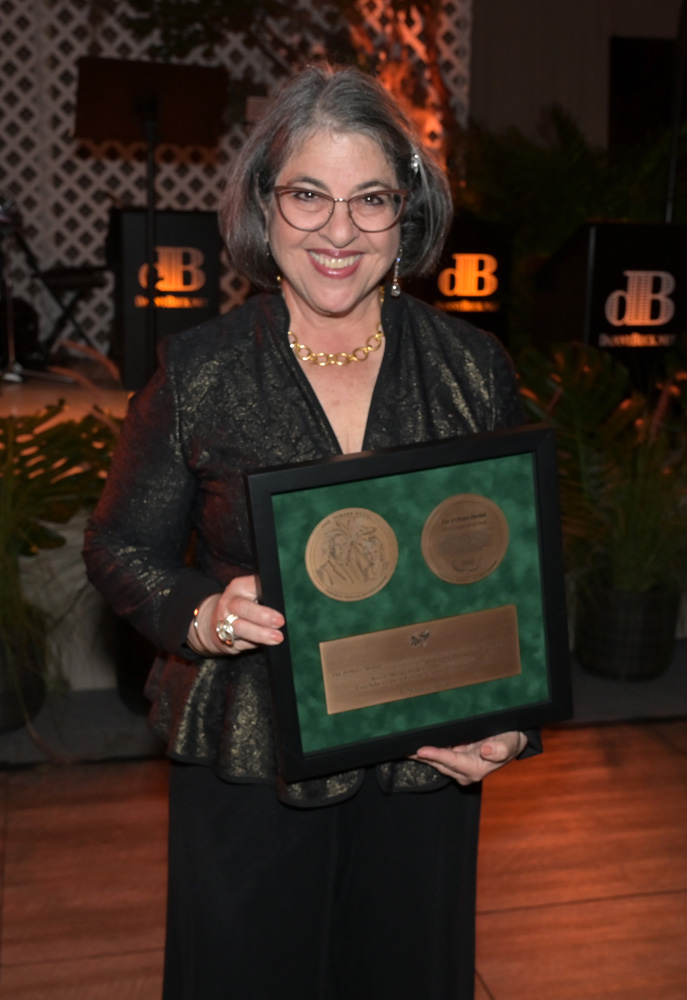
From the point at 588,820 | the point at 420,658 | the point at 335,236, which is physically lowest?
the point at 588,820

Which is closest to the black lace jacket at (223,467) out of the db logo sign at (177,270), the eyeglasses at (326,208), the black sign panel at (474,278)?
the eyeglasses at (326,208)

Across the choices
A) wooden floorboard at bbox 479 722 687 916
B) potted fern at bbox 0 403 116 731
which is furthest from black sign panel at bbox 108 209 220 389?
wooden floorboard at bbox 479 722 687 916

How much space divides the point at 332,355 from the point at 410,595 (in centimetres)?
37

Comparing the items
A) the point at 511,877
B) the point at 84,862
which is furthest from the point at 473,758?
the point at 84,862

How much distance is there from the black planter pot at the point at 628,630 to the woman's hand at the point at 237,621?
247 cm

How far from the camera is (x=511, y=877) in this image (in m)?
2.54

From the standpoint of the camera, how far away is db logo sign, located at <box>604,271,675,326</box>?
562 centimetres

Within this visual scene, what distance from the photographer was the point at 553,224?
7.26 meters

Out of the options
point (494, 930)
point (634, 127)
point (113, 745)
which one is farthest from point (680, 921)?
point (634, 127)

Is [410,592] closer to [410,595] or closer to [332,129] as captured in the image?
[410,595]

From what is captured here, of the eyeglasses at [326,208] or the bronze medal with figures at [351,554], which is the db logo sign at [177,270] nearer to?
the eyeglasses at [326,208]

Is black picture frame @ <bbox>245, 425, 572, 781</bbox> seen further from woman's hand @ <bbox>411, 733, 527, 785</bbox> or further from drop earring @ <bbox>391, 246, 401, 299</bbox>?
drop earring @ <bbox>391, 246, 401, 299</bbox>

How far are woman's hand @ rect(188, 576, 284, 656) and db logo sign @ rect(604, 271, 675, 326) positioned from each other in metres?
4.72

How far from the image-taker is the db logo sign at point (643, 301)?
5.62m
